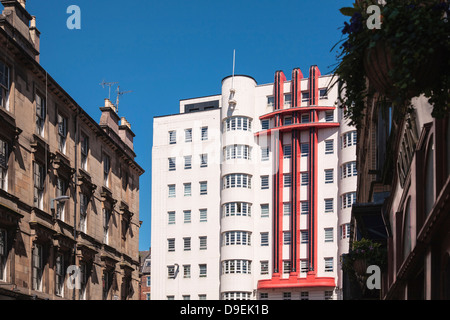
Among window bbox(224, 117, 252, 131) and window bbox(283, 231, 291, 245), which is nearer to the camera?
window bbox(283, 231, 291, 245)

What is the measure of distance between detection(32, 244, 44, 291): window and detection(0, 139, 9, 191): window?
12.1ft

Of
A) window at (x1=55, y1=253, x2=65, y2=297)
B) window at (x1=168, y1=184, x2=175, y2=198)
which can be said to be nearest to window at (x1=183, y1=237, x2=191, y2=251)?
window at (x1=168, y1=184, x2=175, y2=198)

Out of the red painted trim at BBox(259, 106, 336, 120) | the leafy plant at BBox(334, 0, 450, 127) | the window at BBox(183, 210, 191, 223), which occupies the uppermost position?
the red painted trim at BBox(259, 106, 336, 120)

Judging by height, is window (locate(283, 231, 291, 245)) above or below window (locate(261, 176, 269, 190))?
below

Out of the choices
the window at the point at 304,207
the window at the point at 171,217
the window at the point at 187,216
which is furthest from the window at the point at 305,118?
the window at the point at 171,217

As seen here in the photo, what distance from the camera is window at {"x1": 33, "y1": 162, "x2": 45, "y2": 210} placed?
104 feet

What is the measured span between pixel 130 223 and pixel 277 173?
28.3 meters

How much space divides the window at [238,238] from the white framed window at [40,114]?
40.0 m

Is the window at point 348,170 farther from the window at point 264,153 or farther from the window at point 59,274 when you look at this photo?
the window at point 59,274

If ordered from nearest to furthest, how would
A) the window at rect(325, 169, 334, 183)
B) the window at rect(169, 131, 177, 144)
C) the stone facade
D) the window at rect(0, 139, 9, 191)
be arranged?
the window at rect(0, 139, 9, 191)
the stone facade
the window at rect(325, 169, 334, 183)
the window at rect(169, 131, 177, 144)

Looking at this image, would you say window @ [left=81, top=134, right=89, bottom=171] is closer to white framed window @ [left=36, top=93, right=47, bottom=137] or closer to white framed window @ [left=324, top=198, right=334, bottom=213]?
white framed window @ [left=36, top=93, right=47, bottom=137]

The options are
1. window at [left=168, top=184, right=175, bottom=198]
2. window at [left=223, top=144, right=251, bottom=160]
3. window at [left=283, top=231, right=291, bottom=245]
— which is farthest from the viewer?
window at [left=168, top=184, right=175, bottom=198]

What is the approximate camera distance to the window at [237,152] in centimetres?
7400
